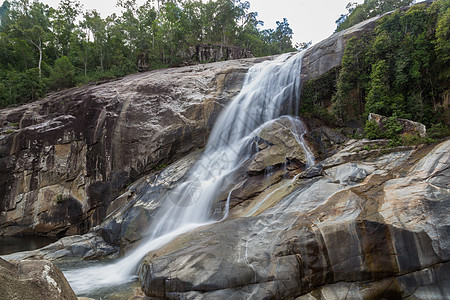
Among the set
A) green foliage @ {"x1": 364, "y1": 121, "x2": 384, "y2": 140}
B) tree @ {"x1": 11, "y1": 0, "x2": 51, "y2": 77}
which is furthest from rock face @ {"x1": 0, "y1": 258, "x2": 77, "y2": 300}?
tree @ {"x1": 11, "y1": 0, "x2": 51, "y2": 77}

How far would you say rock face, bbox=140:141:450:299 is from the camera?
18.0 ft

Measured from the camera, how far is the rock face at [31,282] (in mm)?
2684

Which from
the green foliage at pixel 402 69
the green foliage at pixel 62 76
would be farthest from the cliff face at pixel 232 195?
the green foliage at pixel 62 76

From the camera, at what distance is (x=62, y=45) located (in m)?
36.2

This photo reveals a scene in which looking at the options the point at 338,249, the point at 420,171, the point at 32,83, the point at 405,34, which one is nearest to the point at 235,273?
the point at 338,249

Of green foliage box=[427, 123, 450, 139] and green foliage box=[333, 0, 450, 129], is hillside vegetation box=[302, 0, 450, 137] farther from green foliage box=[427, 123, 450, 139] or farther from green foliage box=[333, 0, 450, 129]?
green foliage box=[427, 123, 450, 139]

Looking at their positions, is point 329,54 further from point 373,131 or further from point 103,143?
point 103,143

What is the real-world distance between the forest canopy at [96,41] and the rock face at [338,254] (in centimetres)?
2568

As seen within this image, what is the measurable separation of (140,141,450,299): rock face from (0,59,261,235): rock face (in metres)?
9.59

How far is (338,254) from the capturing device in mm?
5887

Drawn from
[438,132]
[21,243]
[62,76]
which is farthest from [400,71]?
[62,76]

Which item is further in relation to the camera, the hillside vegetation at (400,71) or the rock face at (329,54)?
the rock face at (329,54)

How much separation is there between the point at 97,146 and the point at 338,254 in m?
15.6

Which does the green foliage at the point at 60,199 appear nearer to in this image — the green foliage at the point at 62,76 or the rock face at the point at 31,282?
the rock face at the point at 31,282
